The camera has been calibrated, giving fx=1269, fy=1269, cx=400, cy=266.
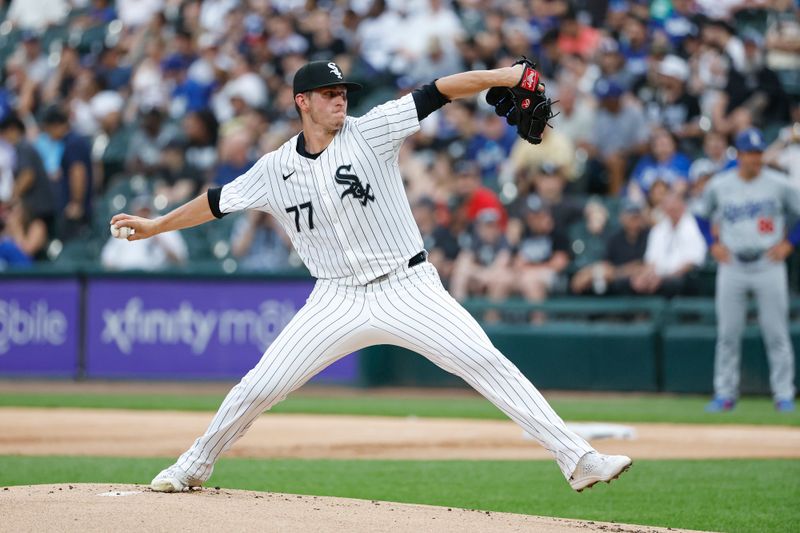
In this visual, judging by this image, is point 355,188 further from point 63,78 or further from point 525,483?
point 63,78

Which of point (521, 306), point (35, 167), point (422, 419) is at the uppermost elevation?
point (35, 167)

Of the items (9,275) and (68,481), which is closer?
(68,481)

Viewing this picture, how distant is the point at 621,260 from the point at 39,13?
472 inches

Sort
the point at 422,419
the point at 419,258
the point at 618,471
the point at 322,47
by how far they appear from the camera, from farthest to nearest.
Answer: the point at 322,47
the point at 422,419
the point at 419,258
the point at 618,471

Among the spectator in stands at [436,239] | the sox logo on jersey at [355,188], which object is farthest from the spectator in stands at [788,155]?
the sox logo on jersey at [355,188]

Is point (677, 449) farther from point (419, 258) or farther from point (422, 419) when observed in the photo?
point (419, 258)

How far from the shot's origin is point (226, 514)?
212 inches

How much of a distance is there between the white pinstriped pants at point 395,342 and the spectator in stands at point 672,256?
24.4 ft

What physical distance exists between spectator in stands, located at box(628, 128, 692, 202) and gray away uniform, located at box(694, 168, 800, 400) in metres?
2.03

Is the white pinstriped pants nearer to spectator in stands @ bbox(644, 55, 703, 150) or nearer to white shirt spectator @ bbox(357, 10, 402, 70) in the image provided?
spectator in stands @ bbox(644, 55, 703, 150)

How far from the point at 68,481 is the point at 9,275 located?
7.57 meters

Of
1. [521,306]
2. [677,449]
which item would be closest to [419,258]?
[677,449]

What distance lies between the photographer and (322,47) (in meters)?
17.0

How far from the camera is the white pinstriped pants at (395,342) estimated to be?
5.74 metres
